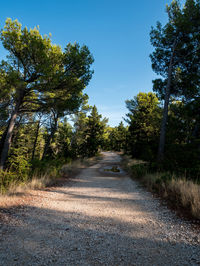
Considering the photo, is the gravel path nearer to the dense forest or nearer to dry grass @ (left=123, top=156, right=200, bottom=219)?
dry grass @ (left=123, top=156, right=200, bottom=219)

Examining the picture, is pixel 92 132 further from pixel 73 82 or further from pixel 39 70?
pixel 39 70

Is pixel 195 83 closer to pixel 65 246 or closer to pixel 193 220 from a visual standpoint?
pixel 193 220

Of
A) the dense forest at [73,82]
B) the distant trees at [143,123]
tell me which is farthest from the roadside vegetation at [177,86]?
the distant trees at [143,123]

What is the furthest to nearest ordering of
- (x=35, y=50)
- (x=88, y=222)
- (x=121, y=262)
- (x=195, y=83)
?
(x=195, y=83)
(x=35, y=50)
(x=88, y=222)
(x=121, y=262)

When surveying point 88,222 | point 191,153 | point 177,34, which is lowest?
point 88,222

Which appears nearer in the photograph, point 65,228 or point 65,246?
point 65,246

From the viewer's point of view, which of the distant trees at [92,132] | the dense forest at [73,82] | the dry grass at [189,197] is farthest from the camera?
the distant trees at [92,132]

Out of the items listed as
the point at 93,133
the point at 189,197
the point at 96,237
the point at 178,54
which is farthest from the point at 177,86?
the point at 93,133

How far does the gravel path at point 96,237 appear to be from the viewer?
6.63ft

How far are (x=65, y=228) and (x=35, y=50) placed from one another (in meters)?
9.37

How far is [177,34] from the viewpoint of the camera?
10.0 meters

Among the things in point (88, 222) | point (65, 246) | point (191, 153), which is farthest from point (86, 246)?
point (191, 153)

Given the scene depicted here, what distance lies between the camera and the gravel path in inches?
79.5

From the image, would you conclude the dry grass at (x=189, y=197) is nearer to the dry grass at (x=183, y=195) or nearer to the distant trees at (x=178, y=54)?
the dry grass at (x=183, y=195)
